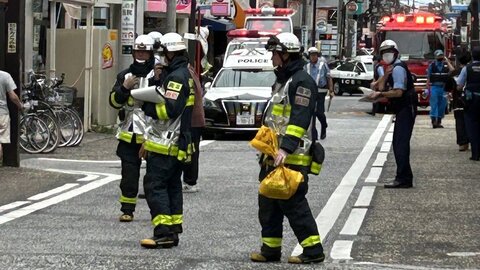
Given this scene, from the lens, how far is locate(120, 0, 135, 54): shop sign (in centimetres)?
2491

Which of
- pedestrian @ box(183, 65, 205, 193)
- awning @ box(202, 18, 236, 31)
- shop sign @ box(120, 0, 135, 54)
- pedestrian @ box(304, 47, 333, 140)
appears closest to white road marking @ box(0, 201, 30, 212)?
pedestrian @ box(183, 65, 205, 193)

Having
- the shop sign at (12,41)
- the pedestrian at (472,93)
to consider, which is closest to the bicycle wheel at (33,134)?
the shop sign at (12,41)

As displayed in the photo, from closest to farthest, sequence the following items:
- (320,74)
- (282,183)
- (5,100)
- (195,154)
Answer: (282,183), (195,154), (5,100), (320,74)

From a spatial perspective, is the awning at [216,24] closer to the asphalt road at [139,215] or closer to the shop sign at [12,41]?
the asphalt road at [139,215]

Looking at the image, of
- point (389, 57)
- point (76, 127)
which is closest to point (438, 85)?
point (76, 127)

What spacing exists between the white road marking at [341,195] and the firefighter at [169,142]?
1.16 metres

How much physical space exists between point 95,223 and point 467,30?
20.8m

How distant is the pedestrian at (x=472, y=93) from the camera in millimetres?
18438

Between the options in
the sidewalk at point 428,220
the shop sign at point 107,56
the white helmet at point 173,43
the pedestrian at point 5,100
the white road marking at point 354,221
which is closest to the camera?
the sidewalk at point 428,220

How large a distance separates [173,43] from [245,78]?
49.4ft

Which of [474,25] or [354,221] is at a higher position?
[474,25]

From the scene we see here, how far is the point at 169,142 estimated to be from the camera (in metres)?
10.1

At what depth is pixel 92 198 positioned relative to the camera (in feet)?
45.0

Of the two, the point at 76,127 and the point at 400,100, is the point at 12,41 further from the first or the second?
the point at 400,100
